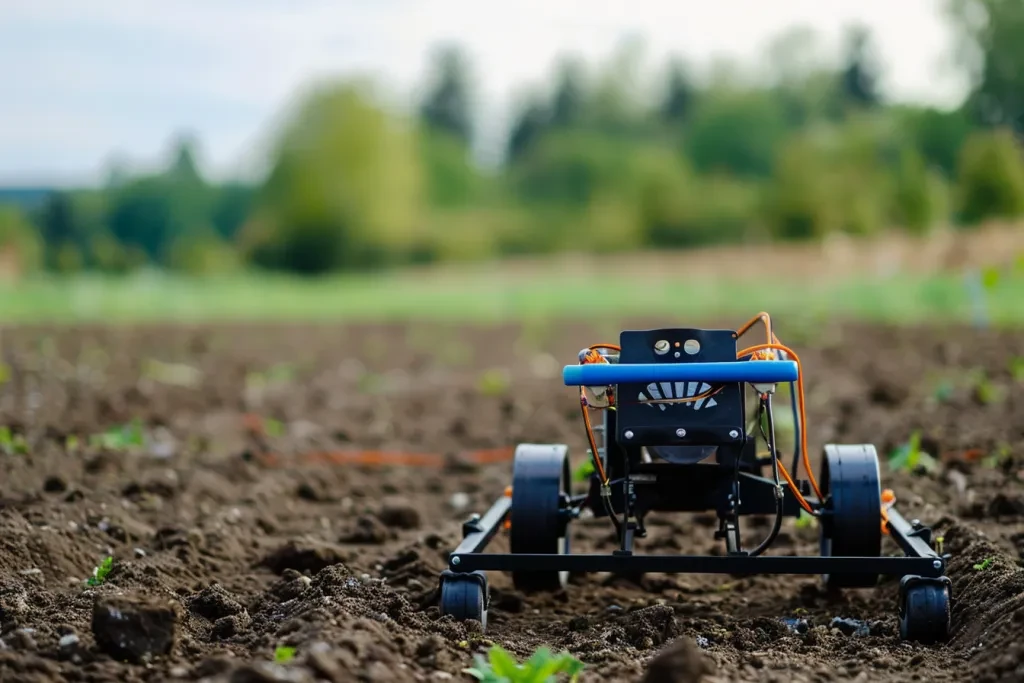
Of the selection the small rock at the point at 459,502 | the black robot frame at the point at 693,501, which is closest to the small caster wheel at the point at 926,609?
the black robot frame at the point at 693,501

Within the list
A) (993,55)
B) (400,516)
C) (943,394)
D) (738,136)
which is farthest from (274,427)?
(738,136)

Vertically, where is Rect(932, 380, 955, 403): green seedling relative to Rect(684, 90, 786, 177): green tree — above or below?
below

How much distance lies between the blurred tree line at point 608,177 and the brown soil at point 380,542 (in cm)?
2558

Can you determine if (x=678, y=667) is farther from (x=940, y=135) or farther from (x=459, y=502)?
(x=940, y=135)

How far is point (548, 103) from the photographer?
9894 cm

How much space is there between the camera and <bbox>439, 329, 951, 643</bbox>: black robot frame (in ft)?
13.9

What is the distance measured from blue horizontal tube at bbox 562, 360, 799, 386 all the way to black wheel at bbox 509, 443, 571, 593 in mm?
803

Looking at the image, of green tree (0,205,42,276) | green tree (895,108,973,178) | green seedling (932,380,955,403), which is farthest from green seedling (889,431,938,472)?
green tree (0,205,42,276)

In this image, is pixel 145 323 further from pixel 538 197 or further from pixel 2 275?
pixel 538 197

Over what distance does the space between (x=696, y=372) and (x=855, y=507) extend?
1.04 metres

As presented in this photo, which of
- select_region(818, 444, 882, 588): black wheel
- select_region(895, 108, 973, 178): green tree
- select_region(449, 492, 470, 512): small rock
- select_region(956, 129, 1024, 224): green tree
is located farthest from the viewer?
select_region(895, 108, 973, 178): green tree

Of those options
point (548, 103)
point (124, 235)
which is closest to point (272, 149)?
point (124, 235)

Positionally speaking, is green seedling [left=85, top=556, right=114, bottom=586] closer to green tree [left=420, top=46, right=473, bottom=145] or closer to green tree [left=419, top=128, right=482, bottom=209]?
green tree [left=419, top=128, right=482, bottom=209]

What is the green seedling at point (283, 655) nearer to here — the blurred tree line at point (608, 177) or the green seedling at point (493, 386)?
the green seedling at point (493, 386)
